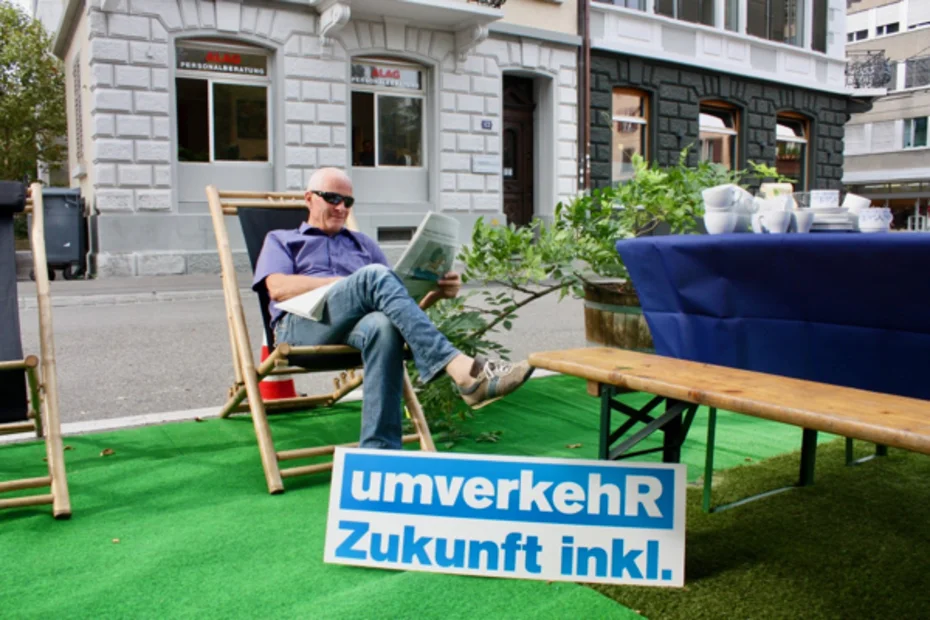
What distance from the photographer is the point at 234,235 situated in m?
13.4

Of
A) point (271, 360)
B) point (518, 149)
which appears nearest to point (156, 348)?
point (271, 360)

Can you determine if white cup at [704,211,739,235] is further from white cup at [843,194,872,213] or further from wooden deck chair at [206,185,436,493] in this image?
wooden deck chair at [206,185,436,493]

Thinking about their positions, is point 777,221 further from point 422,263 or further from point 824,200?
point 422,263

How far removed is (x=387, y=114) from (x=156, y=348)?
29.4 feet

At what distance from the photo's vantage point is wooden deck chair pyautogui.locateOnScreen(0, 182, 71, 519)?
283 centimetres

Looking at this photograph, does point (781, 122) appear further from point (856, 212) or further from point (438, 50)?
point (856, 212)

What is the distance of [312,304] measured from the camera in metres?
3.19

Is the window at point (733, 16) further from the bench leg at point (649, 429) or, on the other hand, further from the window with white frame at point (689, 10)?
the bench leg at point (649, 429)

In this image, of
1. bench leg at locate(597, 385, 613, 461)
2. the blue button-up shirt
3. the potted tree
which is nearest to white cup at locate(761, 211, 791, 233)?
bench leg at locate(597, 385, 613, 461)

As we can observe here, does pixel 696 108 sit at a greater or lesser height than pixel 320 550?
greater

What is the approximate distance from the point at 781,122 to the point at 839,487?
65.5 ft

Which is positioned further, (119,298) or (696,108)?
(696,108)

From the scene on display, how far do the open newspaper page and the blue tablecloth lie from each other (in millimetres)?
689

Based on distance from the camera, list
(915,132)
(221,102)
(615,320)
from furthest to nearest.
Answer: (915,132) < (221,102) < (615,320)
